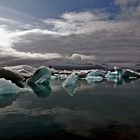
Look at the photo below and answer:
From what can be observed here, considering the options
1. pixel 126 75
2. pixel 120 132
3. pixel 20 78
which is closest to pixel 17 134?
pixel 120 132

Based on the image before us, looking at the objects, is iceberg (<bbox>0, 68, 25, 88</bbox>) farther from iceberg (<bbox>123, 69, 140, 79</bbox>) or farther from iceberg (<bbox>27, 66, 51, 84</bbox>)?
iceberg (<bbox>123, 69, 140, 79</bbox>)

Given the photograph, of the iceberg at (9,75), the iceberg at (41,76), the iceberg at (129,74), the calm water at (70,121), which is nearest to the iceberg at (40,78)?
the iceberg at (41,76)

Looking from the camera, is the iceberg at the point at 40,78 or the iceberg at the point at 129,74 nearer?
the iceberg at the point at 40,78

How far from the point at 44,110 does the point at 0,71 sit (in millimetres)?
27182

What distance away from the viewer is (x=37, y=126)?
576 inches

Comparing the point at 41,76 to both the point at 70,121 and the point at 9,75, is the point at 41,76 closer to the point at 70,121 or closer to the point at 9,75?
the point at 9,75

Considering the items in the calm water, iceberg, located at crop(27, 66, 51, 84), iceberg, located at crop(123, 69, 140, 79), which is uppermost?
iceberg, located at crop(27, 66, 51, 84)

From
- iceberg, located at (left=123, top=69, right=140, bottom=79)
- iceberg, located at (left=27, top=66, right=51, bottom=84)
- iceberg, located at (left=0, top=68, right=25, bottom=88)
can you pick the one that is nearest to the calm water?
iceberg, located at (left=27, top=66, right=51, bottom=84)

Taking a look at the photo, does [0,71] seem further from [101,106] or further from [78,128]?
[78,128]

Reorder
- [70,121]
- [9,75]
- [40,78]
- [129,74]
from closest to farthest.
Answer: [70,121], [40,78], [9,75], [129,74]

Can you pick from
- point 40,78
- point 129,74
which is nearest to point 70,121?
point 40,78

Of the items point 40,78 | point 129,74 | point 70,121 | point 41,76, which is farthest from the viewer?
point 129,74

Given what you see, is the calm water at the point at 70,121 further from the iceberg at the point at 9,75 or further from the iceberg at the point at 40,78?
the iceberg at the point at 9,75

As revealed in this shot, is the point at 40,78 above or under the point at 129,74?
above
